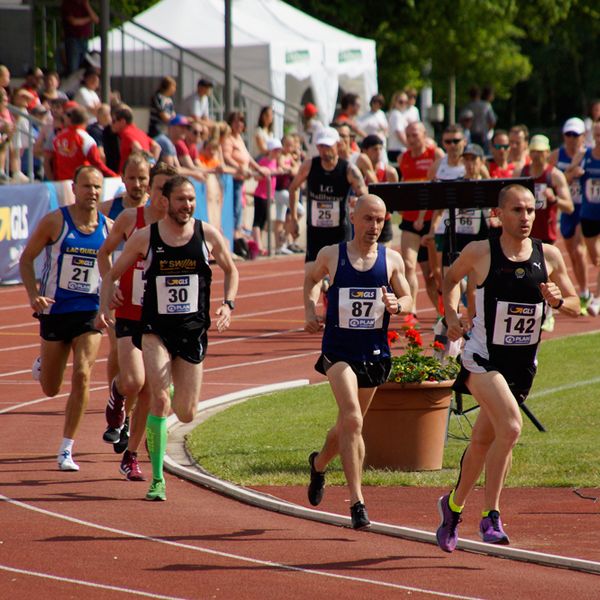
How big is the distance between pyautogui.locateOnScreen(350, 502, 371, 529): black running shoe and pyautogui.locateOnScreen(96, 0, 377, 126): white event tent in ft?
79.3

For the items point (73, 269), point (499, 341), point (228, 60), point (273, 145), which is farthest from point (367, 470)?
point (228, 60)

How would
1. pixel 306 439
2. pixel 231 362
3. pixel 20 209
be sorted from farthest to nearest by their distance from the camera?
pixel 20 209
pixel 231 362
pixel 306 439

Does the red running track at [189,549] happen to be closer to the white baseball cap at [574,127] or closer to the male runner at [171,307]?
the male runner at [171,307]

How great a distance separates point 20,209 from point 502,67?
34524mm

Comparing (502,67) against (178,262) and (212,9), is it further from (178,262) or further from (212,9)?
(178,262)

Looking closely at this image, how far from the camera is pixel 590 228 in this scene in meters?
18.9

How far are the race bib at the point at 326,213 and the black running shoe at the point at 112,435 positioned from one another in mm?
5920

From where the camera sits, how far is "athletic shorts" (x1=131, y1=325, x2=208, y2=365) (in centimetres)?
946

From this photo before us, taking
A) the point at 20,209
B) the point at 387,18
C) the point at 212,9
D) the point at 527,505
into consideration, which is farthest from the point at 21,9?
the point at 527,505

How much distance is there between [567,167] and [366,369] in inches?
432

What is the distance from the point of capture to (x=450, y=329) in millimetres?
8328

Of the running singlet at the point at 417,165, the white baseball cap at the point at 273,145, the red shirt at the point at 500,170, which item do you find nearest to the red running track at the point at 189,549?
the red shirt at the point at 500,170

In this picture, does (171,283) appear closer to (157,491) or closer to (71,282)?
(157,491)

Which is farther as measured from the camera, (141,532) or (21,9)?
(21,9)
